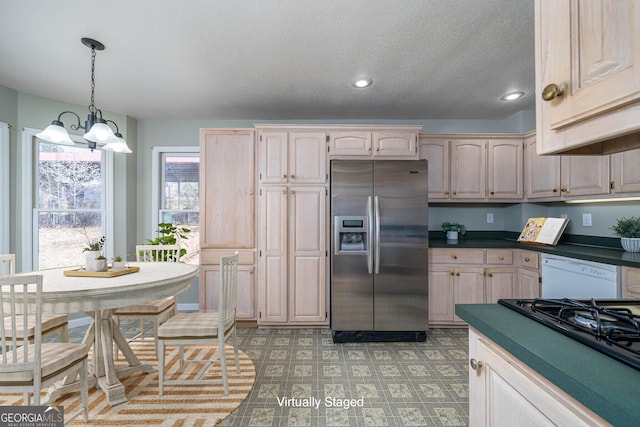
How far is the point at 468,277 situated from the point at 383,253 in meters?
1.04

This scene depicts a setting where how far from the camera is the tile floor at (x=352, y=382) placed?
1862 millimetres

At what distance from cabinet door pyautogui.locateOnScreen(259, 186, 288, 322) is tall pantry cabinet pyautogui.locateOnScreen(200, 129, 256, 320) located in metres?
0.17

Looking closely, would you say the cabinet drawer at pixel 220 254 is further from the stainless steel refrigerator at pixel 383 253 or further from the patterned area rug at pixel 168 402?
the patterned area rug at pixel 168 402

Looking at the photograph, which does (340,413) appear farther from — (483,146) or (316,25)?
(483,146)

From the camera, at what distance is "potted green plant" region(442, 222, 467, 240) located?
3635 mm

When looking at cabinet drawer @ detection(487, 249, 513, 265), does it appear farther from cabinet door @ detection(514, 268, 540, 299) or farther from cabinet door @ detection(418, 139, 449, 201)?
cabinet door @ detection(418, 139, 449, 201)

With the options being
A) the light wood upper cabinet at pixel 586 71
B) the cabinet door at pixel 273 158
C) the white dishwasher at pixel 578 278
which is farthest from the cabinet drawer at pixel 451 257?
the light wood upper cabinet at pixel 586 71

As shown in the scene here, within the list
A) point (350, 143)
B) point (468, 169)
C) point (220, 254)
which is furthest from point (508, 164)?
point (220, 254)

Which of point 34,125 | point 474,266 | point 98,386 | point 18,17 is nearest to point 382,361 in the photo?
point 474,266

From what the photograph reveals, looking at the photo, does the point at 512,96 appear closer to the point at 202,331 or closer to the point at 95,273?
the point at 202,331

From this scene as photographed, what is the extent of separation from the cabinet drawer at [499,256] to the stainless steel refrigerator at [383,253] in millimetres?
798

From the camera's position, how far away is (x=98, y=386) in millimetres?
2102

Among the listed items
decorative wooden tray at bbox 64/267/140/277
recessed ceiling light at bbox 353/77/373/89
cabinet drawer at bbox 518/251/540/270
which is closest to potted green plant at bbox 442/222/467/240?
cabinet drawer at bbox 518/251/540/270

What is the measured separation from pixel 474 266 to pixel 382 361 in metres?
1.49
